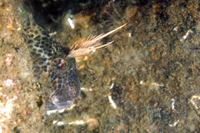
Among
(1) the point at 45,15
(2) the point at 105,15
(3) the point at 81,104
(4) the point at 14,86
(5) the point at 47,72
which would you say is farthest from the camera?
(3) the point at 81,104

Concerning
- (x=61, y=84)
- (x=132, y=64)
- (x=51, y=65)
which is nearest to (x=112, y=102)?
(x=132, y=64)

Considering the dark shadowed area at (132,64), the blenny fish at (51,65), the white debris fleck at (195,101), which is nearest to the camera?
the blenny fish at (51,65)

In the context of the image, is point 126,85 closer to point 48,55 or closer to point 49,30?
point 48,55

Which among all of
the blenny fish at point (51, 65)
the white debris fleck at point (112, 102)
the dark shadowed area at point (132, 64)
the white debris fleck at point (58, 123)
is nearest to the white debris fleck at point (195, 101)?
the dark shadowed area at point (132, 64)

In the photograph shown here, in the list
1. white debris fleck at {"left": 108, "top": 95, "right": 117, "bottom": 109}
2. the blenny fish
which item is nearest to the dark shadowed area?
white debris fleck at {"left": 108, "top": 95, "right": 117, "bottom": 109}

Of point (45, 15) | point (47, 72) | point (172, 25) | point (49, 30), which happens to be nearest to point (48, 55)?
point (47, 72)

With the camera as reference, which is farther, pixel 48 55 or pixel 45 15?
pixel 45 15

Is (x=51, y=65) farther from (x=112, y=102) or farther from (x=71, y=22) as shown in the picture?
(x=112, y=102)

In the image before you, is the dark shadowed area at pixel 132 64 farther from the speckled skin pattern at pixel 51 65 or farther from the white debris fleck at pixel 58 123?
the speckled skin pattern at pixel 51 65
